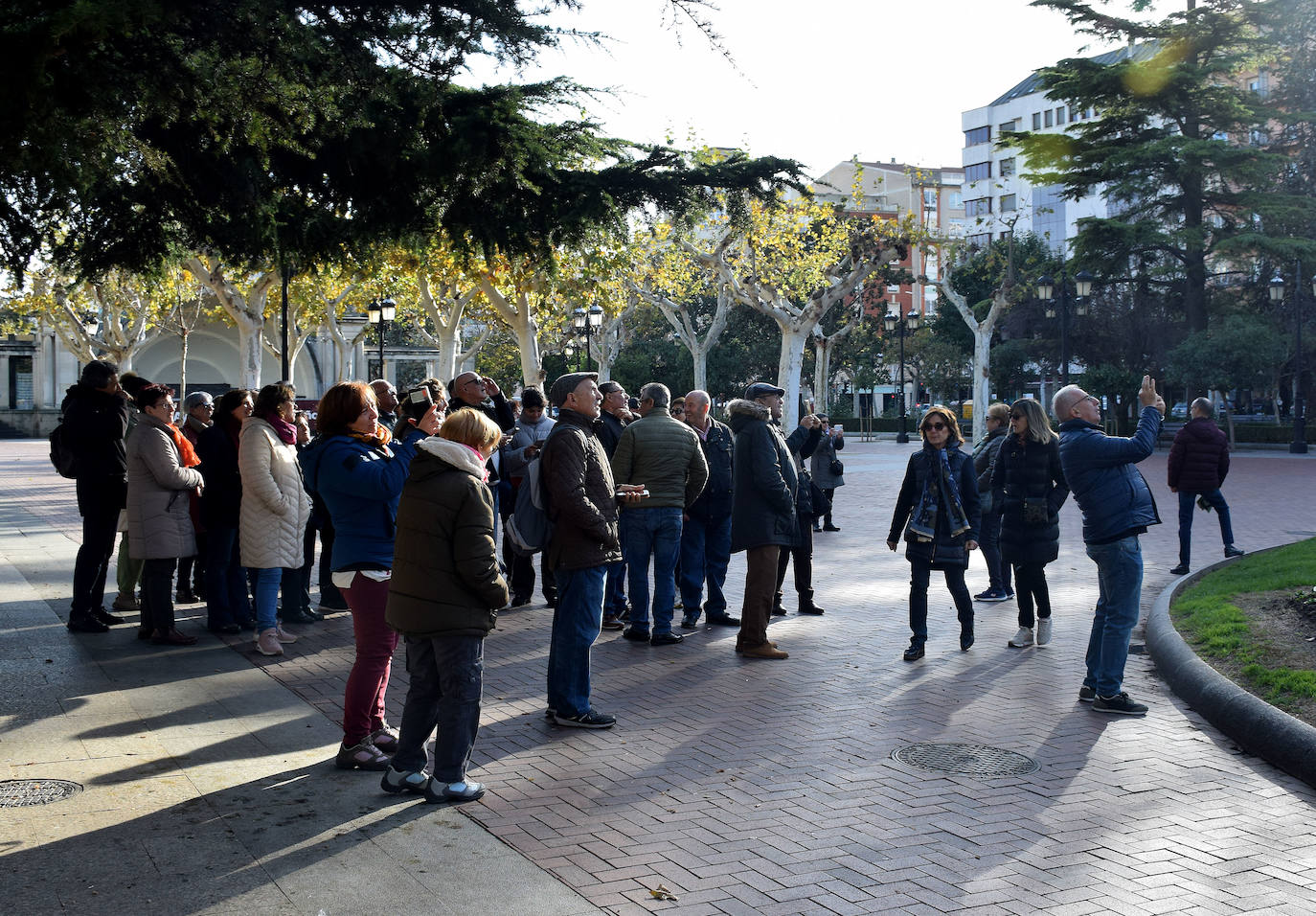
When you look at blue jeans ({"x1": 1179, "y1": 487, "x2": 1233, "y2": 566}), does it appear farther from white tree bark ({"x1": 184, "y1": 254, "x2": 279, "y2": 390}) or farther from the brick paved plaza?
A: white tree bark ({"x1": 184, "y1": 254, "x2": 279, "y2": 390})

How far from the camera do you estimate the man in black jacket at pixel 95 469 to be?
9.04m

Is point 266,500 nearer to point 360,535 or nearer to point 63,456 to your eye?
point 63,456

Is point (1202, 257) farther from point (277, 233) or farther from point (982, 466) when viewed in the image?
point (277, 233)

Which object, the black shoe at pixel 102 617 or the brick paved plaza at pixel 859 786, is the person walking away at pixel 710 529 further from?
the black shoe at pixel 102 617

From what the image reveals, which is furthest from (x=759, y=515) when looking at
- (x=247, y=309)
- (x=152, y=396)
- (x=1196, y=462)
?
(x=247, y=309)

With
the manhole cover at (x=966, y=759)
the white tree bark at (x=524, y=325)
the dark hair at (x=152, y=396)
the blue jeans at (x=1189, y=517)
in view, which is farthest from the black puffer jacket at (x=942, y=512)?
the white tree bark at (x=524, y=325)

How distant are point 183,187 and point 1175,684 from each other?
7.08m

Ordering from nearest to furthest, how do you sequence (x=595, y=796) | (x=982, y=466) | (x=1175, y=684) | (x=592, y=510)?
(x=595, y=796) < (x=592, y=510) < (x=1175, y=684) < (x=982, y=466)

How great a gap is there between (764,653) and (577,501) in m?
2.56

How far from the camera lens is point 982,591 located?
37.7 feet

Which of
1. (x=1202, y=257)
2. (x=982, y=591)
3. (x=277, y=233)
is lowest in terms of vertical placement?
(x=982, y=591)

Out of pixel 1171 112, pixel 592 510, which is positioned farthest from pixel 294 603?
pixel 1171 112

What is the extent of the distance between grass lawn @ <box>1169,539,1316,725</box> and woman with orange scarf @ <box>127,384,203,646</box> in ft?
22.9

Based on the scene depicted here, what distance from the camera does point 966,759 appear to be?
603 centimetres
